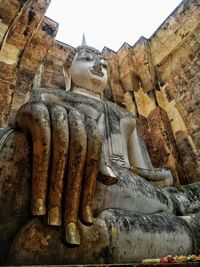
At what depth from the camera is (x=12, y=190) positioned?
3.57ft

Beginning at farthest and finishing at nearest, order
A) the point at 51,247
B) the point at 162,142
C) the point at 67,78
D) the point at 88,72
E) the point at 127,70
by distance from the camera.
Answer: the point at 127,70 < the point at 162,142 < the point at 67,78 < the point at 88,72 < the point at 51,247

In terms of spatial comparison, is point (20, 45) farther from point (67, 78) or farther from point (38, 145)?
point (38, 145)

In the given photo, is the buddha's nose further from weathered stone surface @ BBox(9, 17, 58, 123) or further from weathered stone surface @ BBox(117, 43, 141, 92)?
weathered stone surface @ BBox(117, 43, 141, 92)

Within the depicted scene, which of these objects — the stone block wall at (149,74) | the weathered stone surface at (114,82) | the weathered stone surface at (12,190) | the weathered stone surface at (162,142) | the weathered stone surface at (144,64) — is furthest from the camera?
the weathered stone surface at (114,82)

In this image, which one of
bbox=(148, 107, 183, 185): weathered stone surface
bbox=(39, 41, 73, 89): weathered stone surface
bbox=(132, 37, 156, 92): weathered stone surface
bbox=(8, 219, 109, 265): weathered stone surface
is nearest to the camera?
bbox=(8, 219, 109, 265): weathered stone surface

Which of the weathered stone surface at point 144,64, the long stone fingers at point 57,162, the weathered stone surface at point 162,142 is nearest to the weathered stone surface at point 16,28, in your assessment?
the weathered stone surface at point 144,64

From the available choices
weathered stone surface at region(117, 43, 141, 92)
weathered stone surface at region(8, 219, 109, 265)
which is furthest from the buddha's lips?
weathered stone surface at region(8, 219, 109, 265)

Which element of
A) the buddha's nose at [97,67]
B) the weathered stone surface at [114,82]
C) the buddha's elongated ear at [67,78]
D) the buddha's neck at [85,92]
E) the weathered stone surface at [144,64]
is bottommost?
the weathered stone surface at [114,82]

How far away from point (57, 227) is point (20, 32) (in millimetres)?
2450

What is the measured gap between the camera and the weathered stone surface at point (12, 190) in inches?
41.8

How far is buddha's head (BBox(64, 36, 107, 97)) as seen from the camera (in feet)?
8.10

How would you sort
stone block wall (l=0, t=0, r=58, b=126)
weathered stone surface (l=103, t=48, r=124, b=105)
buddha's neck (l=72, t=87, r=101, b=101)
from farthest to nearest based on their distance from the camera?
weathered stone surface (l=103, t=48, r=124, b=105)
stone block wall (l=0, t=0, r=58, b=126)
buddha's neck (l=72, t=87, r=101, b=101)

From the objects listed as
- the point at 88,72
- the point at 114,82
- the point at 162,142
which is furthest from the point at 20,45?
the point at 162,142

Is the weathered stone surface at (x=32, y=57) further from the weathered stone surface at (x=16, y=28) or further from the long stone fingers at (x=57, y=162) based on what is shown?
the long stone fingers at (x=57, y=162)
